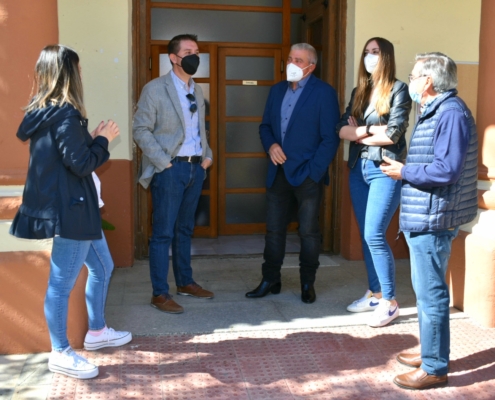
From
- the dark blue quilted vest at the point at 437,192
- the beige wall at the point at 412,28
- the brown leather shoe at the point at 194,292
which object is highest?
the beige wall at the point at 412,28

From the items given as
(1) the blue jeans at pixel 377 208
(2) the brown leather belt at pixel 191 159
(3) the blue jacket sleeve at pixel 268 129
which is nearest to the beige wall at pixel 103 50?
(2) the brown leather belt at pixel 191 159

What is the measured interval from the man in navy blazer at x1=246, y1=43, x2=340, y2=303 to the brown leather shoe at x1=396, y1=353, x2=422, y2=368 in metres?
1.29

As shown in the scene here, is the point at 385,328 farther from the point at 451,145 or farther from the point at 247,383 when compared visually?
the point at 451,145

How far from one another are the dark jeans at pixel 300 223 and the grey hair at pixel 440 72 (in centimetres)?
167

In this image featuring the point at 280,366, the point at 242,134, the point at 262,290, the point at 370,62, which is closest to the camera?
the point at 280,366

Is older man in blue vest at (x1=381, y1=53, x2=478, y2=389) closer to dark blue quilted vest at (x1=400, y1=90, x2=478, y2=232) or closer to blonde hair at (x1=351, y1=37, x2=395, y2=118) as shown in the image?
dark blue quilted vest at (x1=400, y1=90, x2=478, y2=232)

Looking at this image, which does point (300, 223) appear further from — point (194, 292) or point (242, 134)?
point (242, 134)

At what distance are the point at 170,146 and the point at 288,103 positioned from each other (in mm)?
984

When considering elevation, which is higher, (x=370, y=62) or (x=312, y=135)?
(x=370, y=62)

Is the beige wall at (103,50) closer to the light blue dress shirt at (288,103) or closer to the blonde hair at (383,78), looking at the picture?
the light blue dress shirt at (288,103)

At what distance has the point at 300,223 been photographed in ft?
17.0

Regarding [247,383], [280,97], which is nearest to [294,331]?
[247,383]

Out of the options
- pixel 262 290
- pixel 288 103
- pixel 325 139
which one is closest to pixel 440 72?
pixel 325 139

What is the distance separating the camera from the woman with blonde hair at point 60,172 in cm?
343
